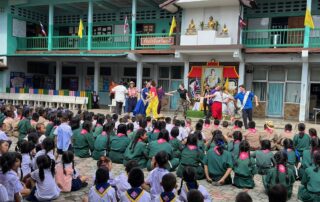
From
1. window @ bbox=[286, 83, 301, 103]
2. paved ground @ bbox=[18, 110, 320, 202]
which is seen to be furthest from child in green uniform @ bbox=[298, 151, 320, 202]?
window @ bbox=[286, 83, 301, 103]

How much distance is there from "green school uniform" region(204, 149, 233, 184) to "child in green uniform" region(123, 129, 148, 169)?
159 cm

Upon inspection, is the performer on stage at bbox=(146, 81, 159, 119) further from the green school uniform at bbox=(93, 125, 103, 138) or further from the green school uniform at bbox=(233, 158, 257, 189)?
the green school uniform at bbox=(233, 158, 257, 189)

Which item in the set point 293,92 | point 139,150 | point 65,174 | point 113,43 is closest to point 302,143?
point 139,150

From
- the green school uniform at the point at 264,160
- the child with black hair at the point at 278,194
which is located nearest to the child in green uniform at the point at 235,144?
the green school uniform at the point at 264,160

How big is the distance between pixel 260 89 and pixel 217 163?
1203 cm

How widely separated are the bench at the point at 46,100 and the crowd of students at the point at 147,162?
27.5 ft

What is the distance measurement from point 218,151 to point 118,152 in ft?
9.23

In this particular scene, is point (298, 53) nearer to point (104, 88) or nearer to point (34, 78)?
point (104, 88)

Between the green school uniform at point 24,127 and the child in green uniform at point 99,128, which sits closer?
the child in green uniform at point 99,128

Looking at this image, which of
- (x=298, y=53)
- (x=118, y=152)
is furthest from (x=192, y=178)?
(x=298, y=53)

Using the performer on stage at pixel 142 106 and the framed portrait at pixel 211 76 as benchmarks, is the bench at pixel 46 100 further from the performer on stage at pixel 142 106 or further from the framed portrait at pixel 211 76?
the framed portrait at pixel 211 76

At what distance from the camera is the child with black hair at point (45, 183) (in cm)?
557

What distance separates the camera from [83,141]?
9281mm

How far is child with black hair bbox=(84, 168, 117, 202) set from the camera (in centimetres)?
474
